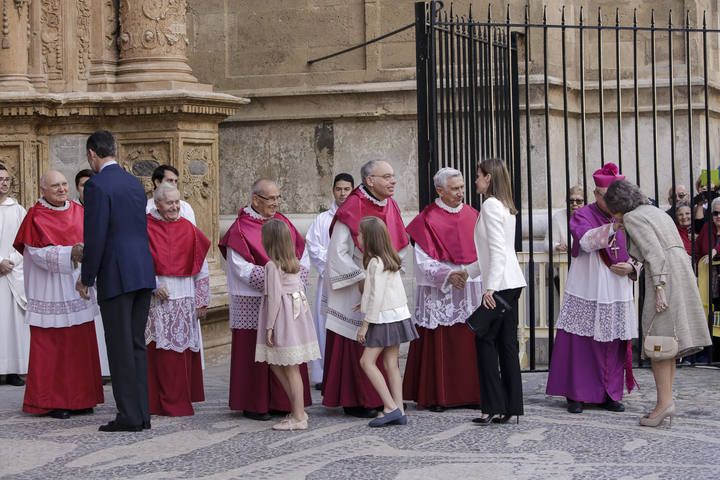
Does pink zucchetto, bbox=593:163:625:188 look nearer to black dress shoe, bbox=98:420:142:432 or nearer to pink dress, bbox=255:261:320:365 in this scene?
pink dress, bbox=255:261:320:365

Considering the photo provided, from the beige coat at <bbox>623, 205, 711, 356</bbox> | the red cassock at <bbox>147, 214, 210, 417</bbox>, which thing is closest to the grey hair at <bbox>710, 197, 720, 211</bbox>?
the beige coat at <bbox>623, 205, 711, 356</bbox>

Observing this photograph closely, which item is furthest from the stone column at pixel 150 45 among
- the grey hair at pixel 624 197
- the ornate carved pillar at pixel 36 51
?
the grey hair at pixel 624 197

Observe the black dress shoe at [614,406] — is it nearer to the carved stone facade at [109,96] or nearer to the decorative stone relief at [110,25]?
the carved stone facade at [109,96]

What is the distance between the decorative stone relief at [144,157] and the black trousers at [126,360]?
3222 millimetres

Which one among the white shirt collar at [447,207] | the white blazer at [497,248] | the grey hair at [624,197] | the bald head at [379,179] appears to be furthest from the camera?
Answer: the white shirt collar at [447,207]

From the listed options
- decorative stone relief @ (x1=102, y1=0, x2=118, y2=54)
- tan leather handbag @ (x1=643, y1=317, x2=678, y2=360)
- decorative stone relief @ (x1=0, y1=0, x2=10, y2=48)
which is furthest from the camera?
decorative stone relief @ (x1=102, y1=0, x2=118, y2=54)

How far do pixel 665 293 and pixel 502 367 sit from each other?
3.52 feet

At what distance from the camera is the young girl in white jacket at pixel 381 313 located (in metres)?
9.01

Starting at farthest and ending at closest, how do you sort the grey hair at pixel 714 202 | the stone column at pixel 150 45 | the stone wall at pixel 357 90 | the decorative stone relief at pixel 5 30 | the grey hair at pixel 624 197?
the stone wall at pixel 357 90 < the stone column at pixel 150 45 < the decorative stone relief at pixel 5 30 < the grey hair at pixel 714 202 < the grey hair at pixel 624 197

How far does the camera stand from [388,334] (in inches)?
357

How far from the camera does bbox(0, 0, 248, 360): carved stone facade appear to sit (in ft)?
39.9

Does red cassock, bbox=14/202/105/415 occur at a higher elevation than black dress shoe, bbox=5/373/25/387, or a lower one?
higher

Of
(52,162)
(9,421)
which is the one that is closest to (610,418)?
(9,421)

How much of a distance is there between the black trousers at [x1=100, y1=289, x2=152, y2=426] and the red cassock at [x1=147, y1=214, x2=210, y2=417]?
532 mm
